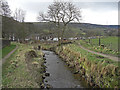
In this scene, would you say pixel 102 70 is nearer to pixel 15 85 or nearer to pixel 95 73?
pixel 95 73

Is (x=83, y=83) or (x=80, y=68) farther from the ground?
(x=80, y=68)

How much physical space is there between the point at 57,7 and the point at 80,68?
17.7 meters

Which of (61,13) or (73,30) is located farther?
(73,30)

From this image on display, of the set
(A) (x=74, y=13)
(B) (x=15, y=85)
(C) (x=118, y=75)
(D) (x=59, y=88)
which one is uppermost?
(A) (x=74, y=13)

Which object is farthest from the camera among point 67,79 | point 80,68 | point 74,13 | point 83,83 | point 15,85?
point 74,13

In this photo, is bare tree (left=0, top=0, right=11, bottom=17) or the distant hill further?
the distant hill

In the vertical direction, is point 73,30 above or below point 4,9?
below

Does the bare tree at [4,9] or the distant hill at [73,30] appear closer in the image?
the bare tree at [4,9]

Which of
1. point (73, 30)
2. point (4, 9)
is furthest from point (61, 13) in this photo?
point (73, 30)

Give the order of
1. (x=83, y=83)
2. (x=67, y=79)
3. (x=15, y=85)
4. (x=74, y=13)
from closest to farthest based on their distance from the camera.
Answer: (x=15, y=85) < (x=83, y=83) < (x=67, y=79) < (x=74, y=13)

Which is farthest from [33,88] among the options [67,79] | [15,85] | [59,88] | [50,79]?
[67,79]

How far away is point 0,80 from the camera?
25.4ft

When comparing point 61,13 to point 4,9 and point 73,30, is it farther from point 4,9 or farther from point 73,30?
point 73,30

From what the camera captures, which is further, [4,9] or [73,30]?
[73,30]
